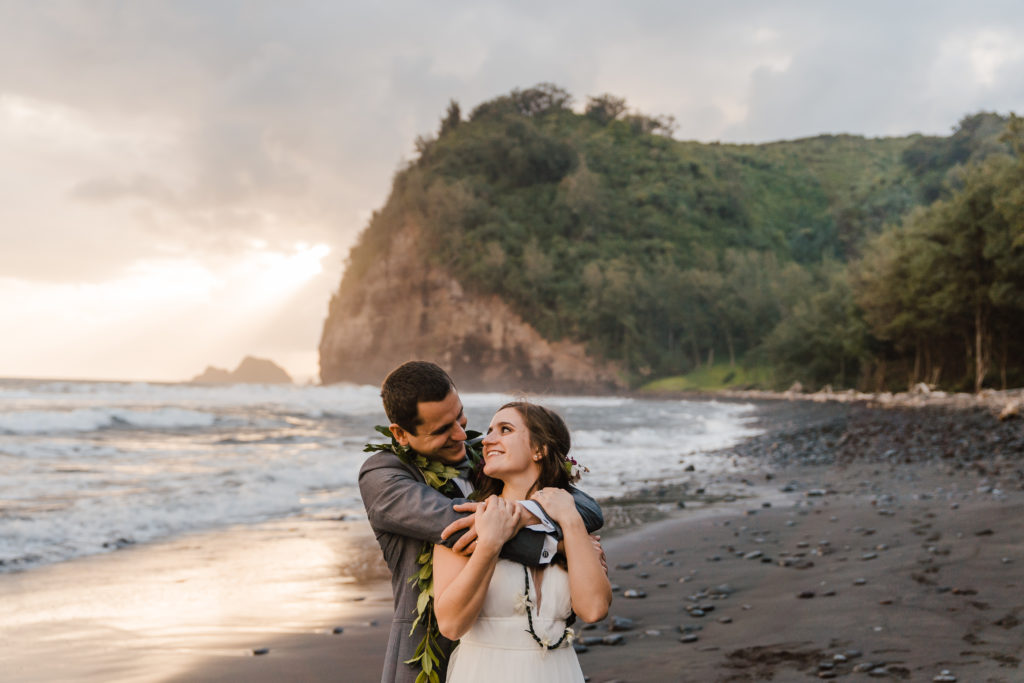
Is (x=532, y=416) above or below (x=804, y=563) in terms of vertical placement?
above

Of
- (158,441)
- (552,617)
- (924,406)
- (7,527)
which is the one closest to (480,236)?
(924,406)

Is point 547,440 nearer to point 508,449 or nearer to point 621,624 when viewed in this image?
point 508,449

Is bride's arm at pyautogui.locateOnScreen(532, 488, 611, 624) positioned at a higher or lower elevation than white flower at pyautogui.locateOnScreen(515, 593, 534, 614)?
higher

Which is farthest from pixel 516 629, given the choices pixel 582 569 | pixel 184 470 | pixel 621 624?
pixel 184 470

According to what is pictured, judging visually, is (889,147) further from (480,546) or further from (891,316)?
(480,546)

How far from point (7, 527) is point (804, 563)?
28.6ft

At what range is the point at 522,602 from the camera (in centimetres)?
225

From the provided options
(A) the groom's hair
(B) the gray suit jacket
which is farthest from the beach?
(A) the groom's hair

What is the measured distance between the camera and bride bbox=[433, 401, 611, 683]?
2148mm

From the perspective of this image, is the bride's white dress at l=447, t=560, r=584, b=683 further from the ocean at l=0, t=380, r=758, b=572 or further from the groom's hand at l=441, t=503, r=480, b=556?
the ocean at l=0, t=380, r=758, b=572

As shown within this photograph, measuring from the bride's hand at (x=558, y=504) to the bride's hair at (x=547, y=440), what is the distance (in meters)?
0.10

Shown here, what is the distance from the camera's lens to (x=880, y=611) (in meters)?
5.39

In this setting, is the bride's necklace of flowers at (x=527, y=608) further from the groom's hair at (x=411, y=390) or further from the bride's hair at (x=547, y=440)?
the groom's hair at (x=411, y=390)

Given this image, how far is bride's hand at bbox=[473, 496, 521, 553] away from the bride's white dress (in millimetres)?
163
